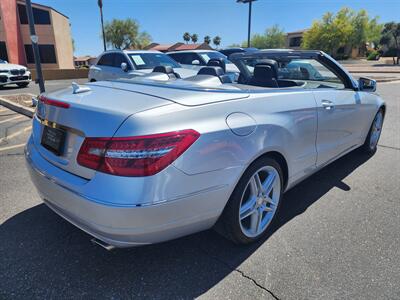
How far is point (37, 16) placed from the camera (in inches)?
1187

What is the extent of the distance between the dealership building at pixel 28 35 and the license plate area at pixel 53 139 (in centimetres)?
3083

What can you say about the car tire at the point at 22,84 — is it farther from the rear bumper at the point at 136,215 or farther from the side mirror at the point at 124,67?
the rear bumper at the point at 136,215

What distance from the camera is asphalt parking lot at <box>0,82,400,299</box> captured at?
80.8 inches

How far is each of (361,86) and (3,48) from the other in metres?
31.6

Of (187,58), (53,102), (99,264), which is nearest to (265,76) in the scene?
(53,102)

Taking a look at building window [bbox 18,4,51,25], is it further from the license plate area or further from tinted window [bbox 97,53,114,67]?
the license plate area

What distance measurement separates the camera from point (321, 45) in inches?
2338

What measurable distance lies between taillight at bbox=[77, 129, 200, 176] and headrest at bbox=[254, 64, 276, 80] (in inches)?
72.8

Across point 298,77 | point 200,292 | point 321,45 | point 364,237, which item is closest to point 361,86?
point 298,77

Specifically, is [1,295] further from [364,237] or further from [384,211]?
[384,211]

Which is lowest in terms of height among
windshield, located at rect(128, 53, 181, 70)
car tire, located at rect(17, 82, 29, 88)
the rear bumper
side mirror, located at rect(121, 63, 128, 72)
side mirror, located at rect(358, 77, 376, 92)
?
car tire, located at rect(17, 82, 29, 88)

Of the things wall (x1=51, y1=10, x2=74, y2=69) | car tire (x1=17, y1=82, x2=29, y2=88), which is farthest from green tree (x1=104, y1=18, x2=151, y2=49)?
car tire (x1=17, y1=82, x2=29, y2=88)

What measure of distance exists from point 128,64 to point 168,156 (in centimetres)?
760

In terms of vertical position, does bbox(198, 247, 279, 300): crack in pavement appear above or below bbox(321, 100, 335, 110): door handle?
below
